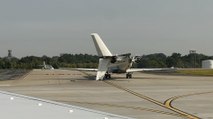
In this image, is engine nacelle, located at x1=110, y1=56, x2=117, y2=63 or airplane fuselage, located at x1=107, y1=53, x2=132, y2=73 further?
airplane fuselage, located at x1=107, y1=53, x2=132, y2=73

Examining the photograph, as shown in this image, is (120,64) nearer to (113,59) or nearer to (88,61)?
Result: (113,59)

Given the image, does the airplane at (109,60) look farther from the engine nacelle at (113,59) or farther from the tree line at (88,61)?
the tree line at (88,61)

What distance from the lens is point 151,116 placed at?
1429 centimetres

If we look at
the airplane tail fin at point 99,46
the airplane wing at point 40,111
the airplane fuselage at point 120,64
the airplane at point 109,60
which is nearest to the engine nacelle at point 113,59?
the airplane at point 109,60

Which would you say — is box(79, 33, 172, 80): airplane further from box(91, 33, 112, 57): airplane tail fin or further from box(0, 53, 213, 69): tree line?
box(0, 53, 213, 69): tree line

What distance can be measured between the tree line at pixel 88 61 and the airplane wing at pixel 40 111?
110 m

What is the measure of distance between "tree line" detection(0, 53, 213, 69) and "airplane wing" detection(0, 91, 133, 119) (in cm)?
11019

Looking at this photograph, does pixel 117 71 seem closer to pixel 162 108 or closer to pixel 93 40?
pixel 93 40

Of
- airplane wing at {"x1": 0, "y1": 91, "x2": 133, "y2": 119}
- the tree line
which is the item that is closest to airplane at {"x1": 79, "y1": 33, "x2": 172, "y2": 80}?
airplane wing at {"x1": 0, "y1": 91, "x2": 133, "y2": 119}

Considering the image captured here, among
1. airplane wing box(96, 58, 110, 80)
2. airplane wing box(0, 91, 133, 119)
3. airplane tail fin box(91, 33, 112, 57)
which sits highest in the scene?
airplane tail fin box(91, 33, 112, 57)

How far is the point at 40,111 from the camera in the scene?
4.53 metres

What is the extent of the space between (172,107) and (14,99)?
12.8m

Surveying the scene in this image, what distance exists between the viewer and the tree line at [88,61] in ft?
425

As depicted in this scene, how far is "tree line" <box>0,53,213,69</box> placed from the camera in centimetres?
12965
